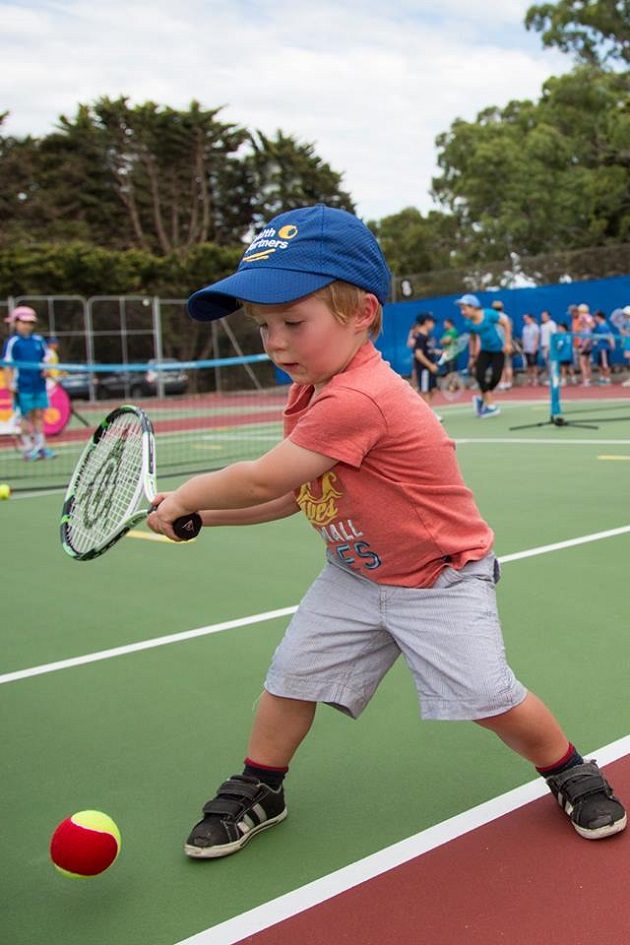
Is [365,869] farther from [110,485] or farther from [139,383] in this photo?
[139,383]

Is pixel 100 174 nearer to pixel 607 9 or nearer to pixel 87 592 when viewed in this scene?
pixel 607 9

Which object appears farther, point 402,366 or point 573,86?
point 573,86

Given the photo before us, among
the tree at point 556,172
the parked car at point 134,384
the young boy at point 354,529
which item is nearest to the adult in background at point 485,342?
the young boy at point 354,529

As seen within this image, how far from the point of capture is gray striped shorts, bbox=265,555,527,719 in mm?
2449

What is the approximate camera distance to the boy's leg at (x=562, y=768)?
8.26 ft

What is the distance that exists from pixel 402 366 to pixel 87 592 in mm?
23807

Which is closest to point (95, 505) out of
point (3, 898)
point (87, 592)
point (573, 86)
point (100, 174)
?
point (3, 898)

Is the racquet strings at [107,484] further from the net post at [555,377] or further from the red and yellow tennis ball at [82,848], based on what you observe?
the net post at [555,377]

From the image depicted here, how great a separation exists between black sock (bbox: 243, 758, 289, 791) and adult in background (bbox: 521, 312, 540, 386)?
76.7 feet

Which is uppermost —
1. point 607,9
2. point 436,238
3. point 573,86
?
point 607,9

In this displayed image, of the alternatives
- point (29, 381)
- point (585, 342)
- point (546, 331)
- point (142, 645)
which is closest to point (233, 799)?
point (142, 645)

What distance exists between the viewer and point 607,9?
3750 cm

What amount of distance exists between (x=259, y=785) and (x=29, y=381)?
37.4 ft

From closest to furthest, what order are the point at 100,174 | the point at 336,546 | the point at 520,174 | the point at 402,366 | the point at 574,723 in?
the point at 336,546, the point at 574,723, the point at 402,366, the point at 520,174, the point at 100,174
